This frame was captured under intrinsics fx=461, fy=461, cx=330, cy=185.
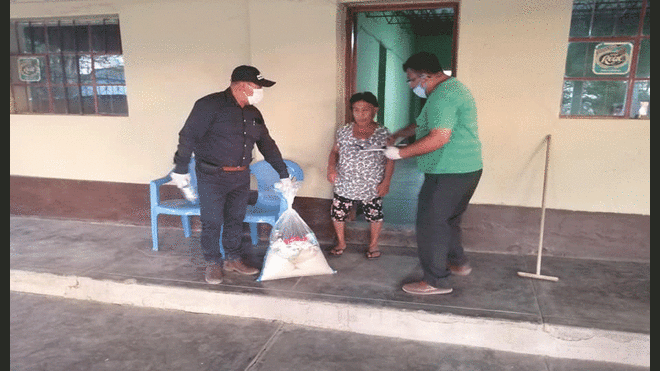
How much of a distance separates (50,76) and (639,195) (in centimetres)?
622

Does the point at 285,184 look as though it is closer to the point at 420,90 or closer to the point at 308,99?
the point at 308,99

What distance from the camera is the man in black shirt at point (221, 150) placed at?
347cm

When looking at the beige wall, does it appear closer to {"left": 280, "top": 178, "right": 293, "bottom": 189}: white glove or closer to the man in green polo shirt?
{"left": 280, "top": 178, "right": 293, "bottom": 189}: white glove

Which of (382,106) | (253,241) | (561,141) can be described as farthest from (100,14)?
(382,106)

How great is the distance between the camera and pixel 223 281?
12.3 feet

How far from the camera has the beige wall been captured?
395 cm

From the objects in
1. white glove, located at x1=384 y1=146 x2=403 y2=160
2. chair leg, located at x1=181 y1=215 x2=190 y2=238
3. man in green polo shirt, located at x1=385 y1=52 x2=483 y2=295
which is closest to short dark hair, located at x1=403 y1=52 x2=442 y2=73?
man in green polo shirt, located at x1=385 y1=52 x2=483 y2=295

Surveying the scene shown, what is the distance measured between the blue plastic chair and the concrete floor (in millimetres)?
435

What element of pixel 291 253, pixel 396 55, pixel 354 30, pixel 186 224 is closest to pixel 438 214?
pixel 291 253

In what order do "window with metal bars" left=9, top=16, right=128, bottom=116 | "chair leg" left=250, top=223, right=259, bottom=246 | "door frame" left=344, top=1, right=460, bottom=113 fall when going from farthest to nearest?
"window with metal bars" left=9, top=16, right=128, bottom=116 < "chair leg" left=250, top=223, right=259, bottom=246 < "door frame" left=344, top=1, right=460, bottom=113

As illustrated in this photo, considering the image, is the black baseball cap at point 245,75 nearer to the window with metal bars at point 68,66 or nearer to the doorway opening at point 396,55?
the doorway opening at point 396,55

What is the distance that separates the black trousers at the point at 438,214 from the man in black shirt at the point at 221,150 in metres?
1.43

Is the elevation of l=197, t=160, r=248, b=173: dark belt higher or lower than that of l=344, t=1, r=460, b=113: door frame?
lower

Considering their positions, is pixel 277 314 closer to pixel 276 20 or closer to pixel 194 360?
pixel 194 360
